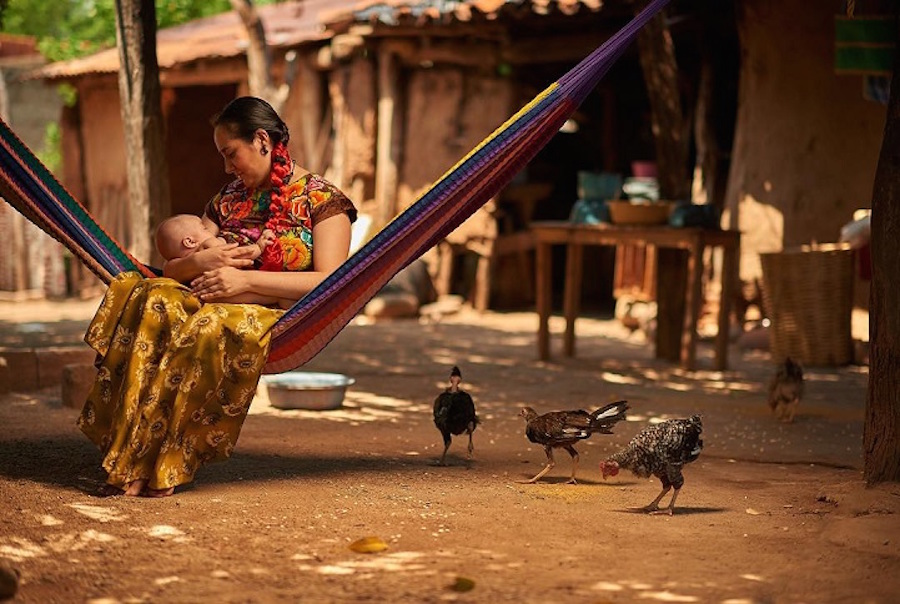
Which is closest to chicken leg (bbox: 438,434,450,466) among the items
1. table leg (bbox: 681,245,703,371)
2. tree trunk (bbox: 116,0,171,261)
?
tree trunk (bbox: 116,0,171,261)

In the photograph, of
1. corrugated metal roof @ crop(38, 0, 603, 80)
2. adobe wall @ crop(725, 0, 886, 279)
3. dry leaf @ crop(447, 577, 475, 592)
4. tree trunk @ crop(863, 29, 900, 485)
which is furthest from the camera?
corrugated metal roof @ crop(38, 0, 603, 80)

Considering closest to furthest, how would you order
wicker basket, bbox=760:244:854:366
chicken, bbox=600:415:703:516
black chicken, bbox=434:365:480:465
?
1. chicken, bbox=600:415:703:516
2. black chicken, bbox=434:365:480:465
3. wicker basket, bbox=760:244:854:366

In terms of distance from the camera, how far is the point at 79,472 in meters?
4.25

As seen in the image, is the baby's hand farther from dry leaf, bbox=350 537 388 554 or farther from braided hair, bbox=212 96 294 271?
dry leaf, bbox=350 537 388 554

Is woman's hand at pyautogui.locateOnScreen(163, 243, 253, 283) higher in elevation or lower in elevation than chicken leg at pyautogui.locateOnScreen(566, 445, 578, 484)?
higher

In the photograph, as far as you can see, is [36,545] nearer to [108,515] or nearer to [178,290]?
[108,515]

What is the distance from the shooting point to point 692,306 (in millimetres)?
7461

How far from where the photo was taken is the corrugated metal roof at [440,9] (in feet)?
32.0

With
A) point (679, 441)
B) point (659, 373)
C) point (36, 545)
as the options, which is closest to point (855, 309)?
point (659, 373)

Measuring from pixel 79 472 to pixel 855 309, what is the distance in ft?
19.2

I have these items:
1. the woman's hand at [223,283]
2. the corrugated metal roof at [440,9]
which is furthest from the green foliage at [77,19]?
the woman's hand at [223,283]

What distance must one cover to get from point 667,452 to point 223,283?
1.50 m

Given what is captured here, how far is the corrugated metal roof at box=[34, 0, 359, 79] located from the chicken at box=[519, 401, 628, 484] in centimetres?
771

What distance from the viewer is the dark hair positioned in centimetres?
410
